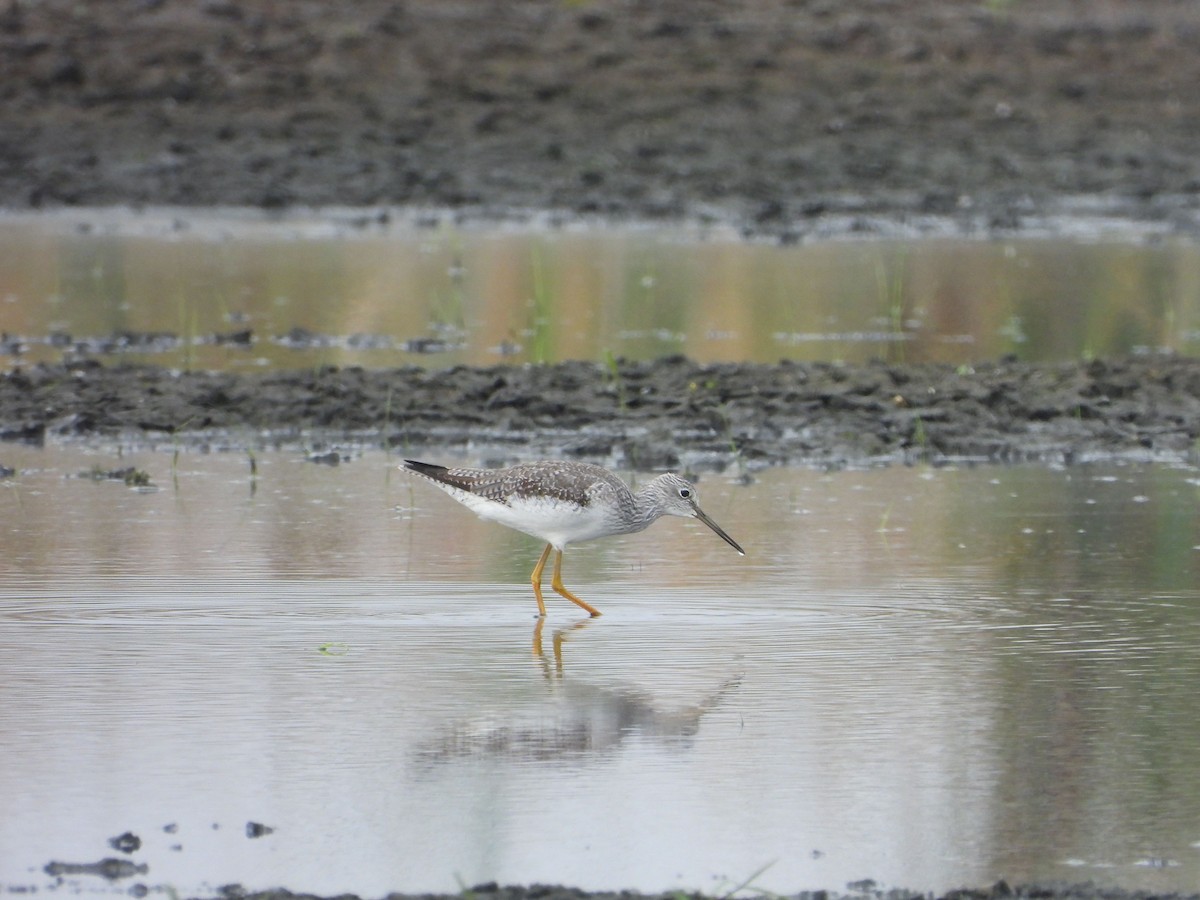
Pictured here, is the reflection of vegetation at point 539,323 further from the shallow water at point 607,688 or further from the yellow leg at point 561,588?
the yellow leg at point 561,588

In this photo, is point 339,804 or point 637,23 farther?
point 637,23

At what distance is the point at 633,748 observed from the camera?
6.56 meters

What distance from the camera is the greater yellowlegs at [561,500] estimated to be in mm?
8508

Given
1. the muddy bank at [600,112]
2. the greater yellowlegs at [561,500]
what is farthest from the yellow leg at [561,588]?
the muddy bank at [600,112]

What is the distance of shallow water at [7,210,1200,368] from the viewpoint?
48.2 ft

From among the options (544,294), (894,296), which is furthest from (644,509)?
(894,296)

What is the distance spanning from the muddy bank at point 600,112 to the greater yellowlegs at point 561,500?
12.1 metres

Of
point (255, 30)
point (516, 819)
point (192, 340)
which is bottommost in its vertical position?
point (516, 819)

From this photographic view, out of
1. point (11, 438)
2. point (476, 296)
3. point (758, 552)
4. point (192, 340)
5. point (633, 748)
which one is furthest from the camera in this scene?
point (476, 296)

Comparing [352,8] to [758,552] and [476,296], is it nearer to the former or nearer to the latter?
[476,296]

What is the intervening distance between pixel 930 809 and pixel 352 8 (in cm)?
2078

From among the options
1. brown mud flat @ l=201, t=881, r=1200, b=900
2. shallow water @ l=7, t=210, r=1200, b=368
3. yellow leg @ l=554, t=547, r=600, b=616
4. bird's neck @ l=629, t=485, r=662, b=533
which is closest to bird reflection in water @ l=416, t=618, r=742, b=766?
yellow leg @ l=554, t=547, r=600, b=616

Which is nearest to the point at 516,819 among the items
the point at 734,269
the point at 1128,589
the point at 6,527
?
the point at 1128,589

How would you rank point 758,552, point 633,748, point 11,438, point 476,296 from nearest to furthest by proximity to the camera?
point 633,748 → point 758,552 → point 11,438 → point 476,296
